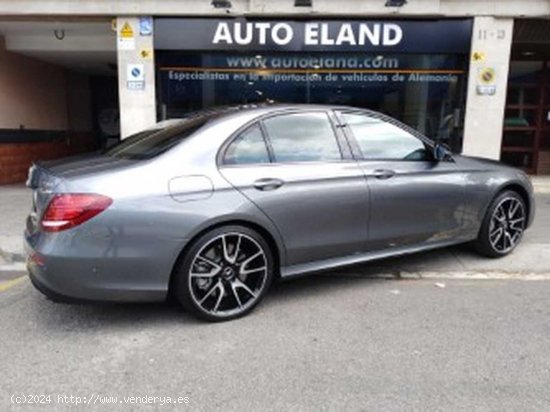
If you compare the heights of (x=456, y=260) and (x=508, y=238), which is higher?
(x=508, y=238)

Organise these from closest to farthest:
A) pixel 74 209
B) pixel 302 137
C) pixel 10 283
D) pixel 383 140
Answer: pixel 74 209 → pixel 302 137 → pixel 383 140 → pixel 10 283

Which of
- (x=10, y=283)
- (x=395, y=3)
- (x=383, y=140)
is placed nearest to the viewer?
(x=383, y=140)

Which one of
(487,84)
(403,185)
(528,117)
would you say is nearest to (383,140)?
(403,185)

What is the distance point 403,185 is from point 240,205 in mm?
1560

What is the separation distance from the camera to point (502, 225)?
16.8 ft

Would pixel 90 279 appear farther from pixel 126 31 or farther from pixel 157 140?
pixel 126 31

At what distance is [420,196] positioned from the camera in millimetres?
4449

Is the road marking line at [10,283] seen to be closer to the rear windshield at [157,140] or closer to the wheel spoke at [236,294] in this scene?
the rear windshield at [157,140]

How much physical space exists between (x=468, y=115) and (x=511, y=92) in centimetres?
286

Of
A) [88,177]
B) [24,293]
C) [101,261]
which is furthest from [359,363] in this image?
[24,293]

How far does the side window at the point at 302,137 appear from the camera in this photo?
398cm

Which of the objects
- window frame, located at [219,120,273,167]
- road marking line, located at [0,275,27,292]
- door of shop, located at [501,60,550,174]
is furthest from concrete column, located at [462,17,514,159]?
road marking line, located at [0,275,27,292]

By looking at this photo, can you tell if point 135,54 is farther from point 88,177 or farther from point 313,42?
point 88,177

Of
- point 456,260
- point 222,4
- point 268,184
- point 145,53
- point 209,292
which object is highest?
point 222,4
